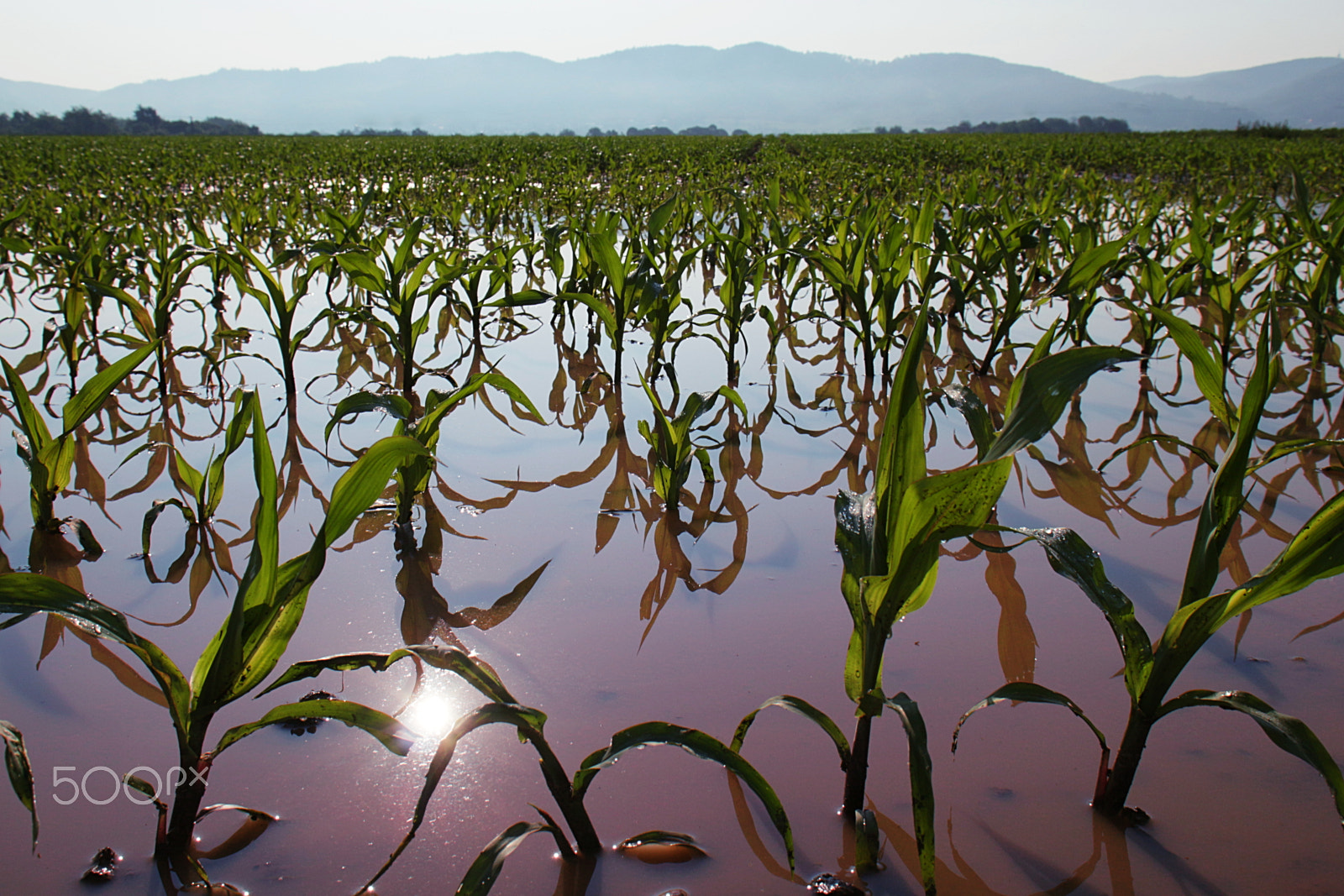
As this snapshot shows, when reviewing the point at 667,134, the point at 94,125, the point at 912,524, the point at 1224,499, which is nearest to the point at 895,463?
the point at 912,524

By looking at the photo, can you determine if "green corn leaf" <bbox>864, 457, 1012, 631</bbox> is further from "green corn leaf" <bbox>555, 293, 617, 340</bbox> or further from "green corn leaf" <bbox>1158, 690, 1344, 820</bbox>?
"green corn leaf" <bbox>555, 293, 617, 340</bbox>

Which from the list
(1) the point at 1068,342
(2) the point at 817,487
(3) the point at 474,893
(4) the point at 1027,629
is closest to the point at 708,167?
(1) the point at 1068,342

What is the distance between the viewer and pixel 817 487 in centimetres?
260

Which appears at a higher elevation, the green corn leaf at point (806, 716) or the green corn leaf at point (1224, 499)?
the green corn leaf at point (1224, 499)

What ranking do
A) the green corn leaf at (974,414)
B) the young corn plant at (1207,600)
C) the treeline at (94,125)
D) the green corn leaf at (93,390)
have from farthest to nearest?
the treeline at (94,125) → the green corn leaf at (93,390) → the green corn leaf at (974,414) → the young corn plant at (1207,600)

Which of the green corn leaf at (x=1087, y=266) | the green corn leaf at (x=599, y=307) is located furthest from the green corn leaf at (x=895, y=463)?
the green corn leaf at (x=1087, y=266)

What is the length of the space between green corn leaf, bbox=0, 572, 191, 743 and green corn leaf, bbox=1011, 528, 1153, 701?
1.20 metres

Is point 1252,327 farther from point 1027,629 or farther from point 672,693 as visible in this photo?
point 672,693

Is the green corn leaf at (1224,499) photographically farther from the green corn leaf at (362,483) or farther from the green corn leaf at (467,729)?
the green corn leaf at (362,483)

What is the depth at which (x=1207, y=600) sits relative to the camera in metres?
1.07

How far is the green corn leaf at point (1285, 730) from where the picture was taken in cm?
100

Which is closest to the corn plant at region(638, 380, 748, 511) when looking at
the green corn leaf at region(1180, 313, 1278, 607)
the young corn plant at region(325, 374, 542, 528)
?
the young corn plant at region(325, 374, 542, 528)

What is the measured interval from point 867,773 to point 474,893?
0.69 meters

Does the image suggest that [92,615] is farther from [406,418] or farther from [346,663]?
[406,418]
